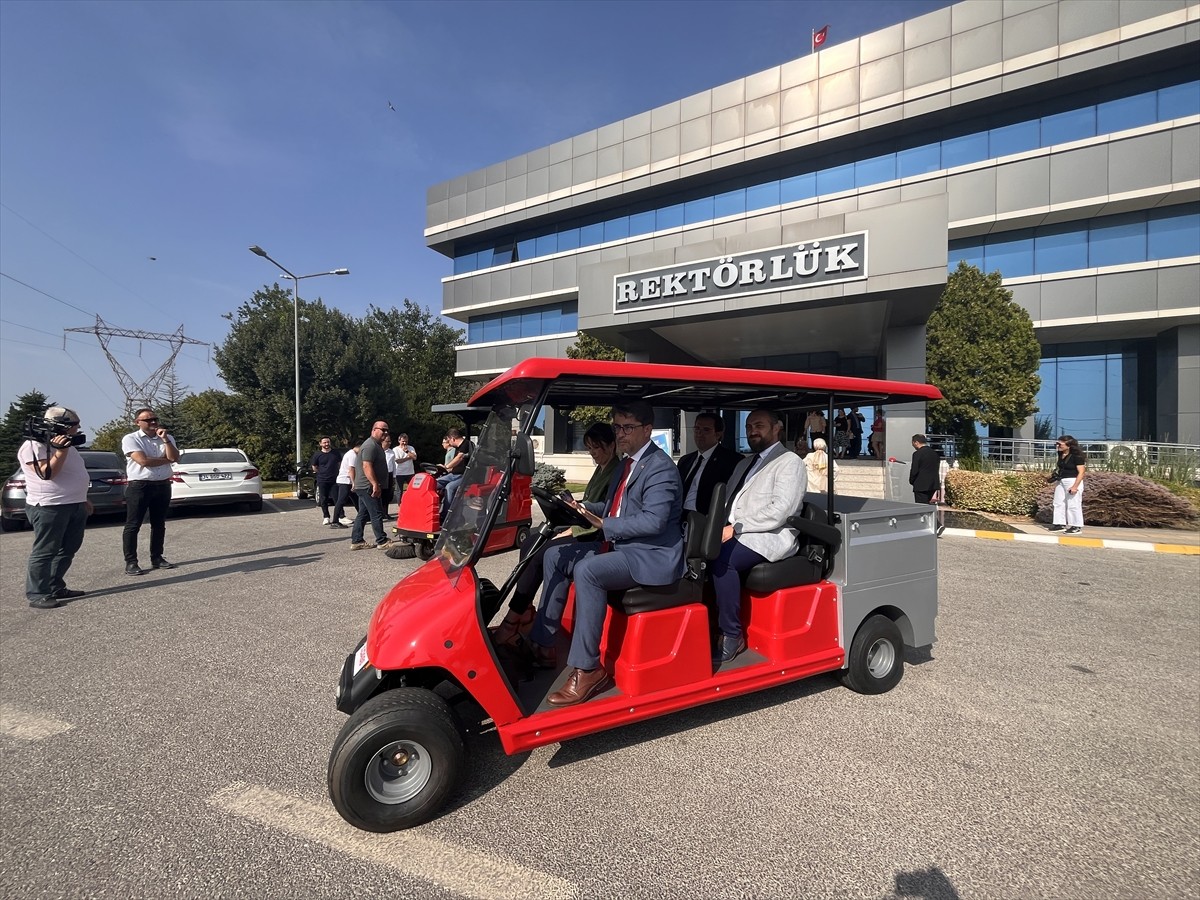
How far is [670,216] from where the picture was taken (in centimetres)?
2584

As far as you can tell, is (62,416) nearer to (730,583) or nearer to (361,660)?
(361,660)

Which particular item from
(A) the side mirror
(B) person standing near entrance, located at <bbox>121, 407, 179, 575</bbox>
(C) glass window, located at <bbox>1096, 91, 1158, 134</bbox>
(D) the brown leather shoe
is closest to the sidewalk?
(D) the brown leather shoe

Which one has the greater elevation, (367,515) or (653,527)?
(653,527)

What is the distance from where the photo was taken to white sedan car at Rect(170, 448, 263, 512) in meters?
10.8

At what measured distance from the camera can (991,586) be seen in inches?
243

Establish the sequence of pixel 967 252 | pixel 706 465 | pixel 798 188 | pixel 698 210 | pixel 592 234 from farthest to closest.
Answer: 1. pixel 592 234
2. pixel 698 210
3. pixel 798 188
4. pixel 967 252
5. pixel 706 465

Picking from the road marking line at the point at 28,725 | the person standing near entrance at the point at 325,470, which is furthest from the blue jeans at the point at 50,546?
the person standing near entrance at the point at 325,470

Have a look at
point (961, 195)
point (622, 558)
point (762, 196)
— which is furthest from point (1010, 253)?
point (622, 558)

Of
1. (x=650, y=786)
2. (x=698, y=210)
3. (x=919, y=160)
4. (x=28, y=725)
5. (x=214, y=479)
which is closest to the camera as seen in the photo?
(x=650, y=786)

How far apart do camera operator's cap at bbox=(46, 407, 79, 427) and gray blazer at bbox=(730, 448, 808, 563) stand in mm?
6008

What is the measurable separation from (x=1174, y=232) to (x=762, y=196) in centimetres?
1357

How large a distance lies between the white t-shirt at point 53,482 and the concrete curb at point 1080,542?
11.6 meters

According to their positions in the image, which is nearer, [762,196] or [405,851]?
[405,851]

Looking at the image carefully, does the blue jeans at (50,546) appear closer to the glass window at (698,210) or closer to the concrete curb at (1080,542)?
the concrete curb at (1080,542)
